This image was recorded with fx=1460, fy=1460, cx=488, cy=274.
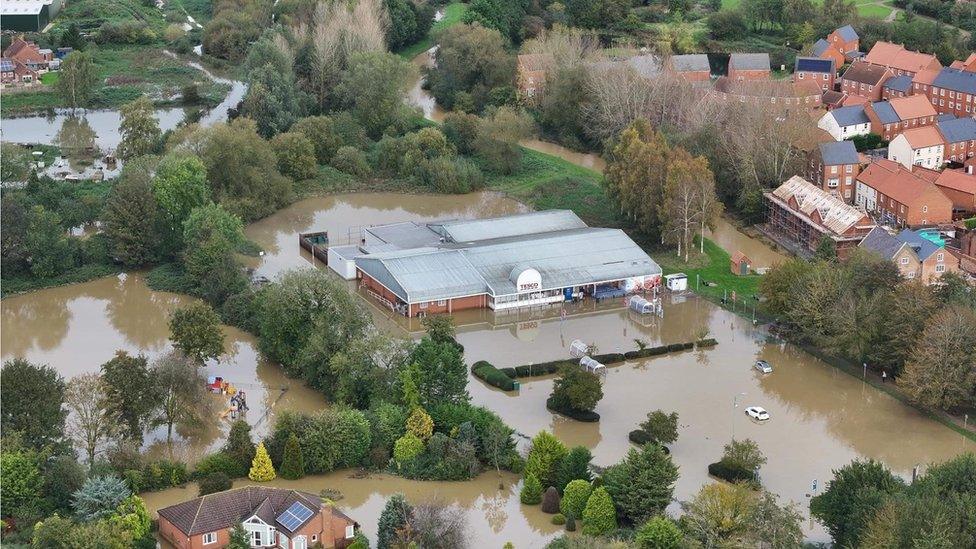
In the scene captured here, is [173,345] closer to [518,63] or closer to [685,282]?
[685,282]

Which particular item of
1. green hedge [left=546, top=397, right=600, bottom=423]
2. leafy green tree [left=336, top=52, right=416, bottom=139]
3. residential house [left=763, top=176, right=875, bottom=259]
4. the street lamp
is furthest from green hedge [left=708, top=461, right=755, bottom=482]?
leafy green tree [left=336, top=52, right=416, bottom=139]

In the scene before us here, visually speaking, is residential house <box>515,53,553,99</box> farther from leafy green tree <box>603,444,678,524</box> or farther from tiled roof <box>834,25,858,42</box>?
leafy green tree <box>603,444,678,524</box>

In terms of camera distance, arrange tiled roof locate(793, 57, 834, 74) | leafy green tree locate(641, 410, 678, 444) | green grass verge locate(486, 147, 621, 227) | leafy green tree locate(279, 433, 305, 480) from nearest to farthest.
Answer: leafy green tree locate(279, 433, 305, 480) → leafy green tree locate(641, 410, 678, 444) → green grass verge locate(486, 147, 621, 227) → tiled roof locate(793, 57, 834, 74)

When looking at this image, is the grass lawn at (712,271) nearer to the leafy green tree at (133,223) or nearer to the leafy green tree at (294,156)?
the leafy green tree at (294,156)

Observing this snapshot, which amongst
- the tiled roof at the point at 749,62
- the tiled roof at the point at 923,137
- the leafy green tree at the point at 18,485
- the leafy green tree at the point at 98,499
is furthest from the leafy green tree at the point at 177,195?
the tiled roof at the point at 749,62

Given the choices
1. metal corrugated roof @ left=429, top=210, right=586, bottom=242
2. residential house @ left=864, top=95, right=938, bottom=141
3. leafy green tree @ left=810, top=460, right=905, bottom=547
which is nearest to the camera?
leafy green tree @ left=810, top=460, right=905, bottom=547

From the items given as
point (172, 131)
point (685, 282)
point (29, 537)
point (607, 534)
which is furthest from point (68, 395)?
point (172, 131)

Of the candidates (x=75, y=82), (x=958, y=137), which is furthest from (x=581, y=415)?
(x=75, y=82)

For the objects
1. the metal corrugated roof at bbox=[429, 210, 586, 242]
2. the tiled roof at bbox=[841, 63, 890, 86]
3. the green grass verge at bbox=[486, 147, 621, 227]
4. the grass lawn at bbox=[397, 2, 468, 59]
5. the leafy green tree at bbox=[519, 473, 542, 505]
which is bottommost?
the grass lawn at bbox=[397, 2, 468, 59]
